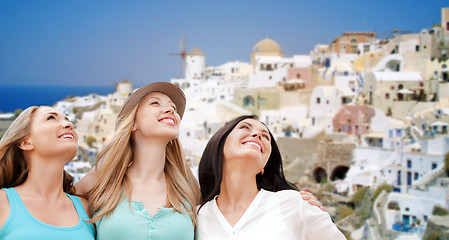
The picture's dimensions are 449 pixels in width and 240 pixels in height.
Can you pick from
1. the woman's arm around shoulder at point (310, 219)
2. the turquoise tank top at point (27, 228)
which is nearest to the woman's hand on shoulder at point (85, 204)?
the turquoise tank top at point (27, 228)

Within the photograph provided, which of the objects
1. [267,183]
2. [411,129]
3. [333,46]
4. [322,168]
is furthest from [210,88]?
[267,183]

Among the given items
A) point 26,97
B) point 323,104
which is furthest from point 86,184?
point 26,97

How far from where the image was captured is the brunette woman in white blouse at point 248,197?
244 centimetres

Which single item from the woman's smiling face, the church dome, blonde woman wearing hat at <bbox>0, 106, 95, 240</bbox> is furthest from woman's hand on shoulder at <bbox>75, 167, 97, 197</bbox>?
the church dome

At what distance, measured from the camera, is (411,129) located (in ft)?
55.4

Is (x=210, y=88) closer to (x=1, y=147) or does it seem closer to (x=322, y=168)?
(x=322, y=168)

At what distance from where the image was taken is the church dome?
3347 centimetres

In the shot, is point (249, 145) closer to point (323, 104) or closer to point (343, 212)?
point (343, 212)

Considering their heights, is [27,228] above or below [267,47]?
below

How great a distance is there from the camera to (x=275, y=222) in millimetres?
2441

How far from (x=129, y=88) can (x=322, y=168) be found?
74.2ft

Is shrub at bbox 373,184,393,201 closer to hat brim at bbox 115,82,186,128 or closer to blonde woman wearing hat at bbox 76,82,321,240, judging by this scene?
blonde woman wearing hat at bbox 76,82,321,240

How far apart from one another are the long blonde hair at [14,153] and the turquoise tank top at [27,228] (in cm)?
11

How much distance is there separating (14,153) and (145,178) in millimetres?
673
